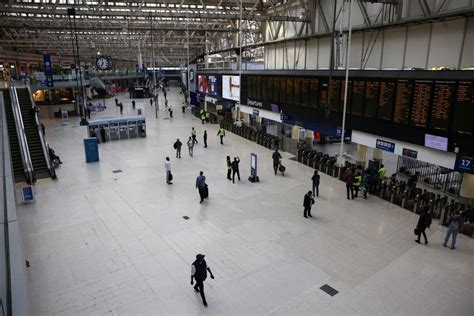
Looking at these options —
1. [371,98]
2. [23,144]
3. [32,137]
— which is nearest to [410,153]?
[371,98]

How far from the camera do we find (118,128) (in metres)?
24.4

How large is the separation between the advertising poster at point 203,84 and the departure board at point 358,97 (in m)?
20.9

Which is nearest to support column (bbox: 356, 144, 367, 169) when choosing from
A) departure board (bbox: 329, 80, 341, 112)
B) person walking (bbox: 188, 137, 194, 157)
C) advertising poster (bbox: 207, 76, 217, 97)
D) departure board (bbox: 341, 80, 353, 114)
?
departure board (bbox: 329, 80, 341, 112)

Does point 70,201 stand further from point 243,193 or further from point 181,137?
point 181,137

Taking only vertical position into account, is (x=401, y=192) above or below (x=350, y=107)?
below

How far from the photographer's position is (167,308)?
7.21 m

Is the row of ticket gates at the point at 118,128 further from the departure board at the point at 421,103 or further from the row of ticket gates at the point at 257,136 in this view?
the departure board at the point at 421,103

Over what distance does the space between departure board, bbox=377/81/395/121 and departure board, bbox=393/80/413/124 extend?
0.22 meters

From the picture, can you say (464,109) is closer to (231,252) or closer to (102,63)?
(231,252)

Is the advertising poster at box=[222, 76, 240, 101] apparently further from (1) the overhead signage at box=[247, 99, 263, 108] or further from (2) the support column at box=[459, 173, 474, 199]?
(2) the support column at box=[459, 173, 474, 199]

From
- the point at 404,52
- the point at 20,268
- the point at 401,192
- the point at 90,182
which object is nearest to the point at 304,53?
the point at 404,52

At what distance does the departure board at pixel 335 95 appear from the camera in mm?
14961

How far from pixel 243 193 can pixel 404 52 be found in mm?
10103

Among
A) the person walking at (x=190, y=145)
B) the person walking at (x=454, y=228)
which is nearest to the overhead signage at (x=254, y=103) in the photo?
the person walking at (x=190, y=145)
